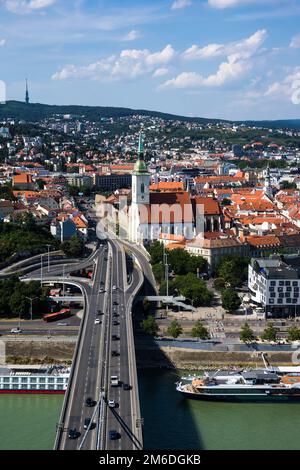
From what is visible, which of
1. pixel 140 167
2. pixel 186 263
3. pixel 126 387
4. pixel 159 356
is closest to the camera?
pixel 126 387

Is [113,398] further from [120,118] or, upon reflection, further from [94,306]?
[120,118]

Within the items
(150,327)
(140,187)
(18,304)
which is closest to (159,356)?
(150,327)

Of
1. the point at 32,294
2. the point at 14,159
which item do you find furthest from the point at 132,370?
the point at 14,159

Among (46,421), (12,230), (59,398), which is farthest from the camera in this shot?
(12,230)

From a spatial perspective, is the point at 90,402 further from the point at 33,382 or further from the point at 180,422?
the point at 33,382

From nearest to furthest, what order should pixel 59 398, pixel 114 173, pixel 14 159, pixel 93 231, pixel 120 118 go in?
1. pixel 59 398
2. pixel 93 231
3. pixel 114 173
4. pixel 14 159
5. pixel 120 118

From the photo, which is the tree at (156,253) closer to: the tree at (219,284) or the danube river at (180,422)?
the tree at (219,284)
